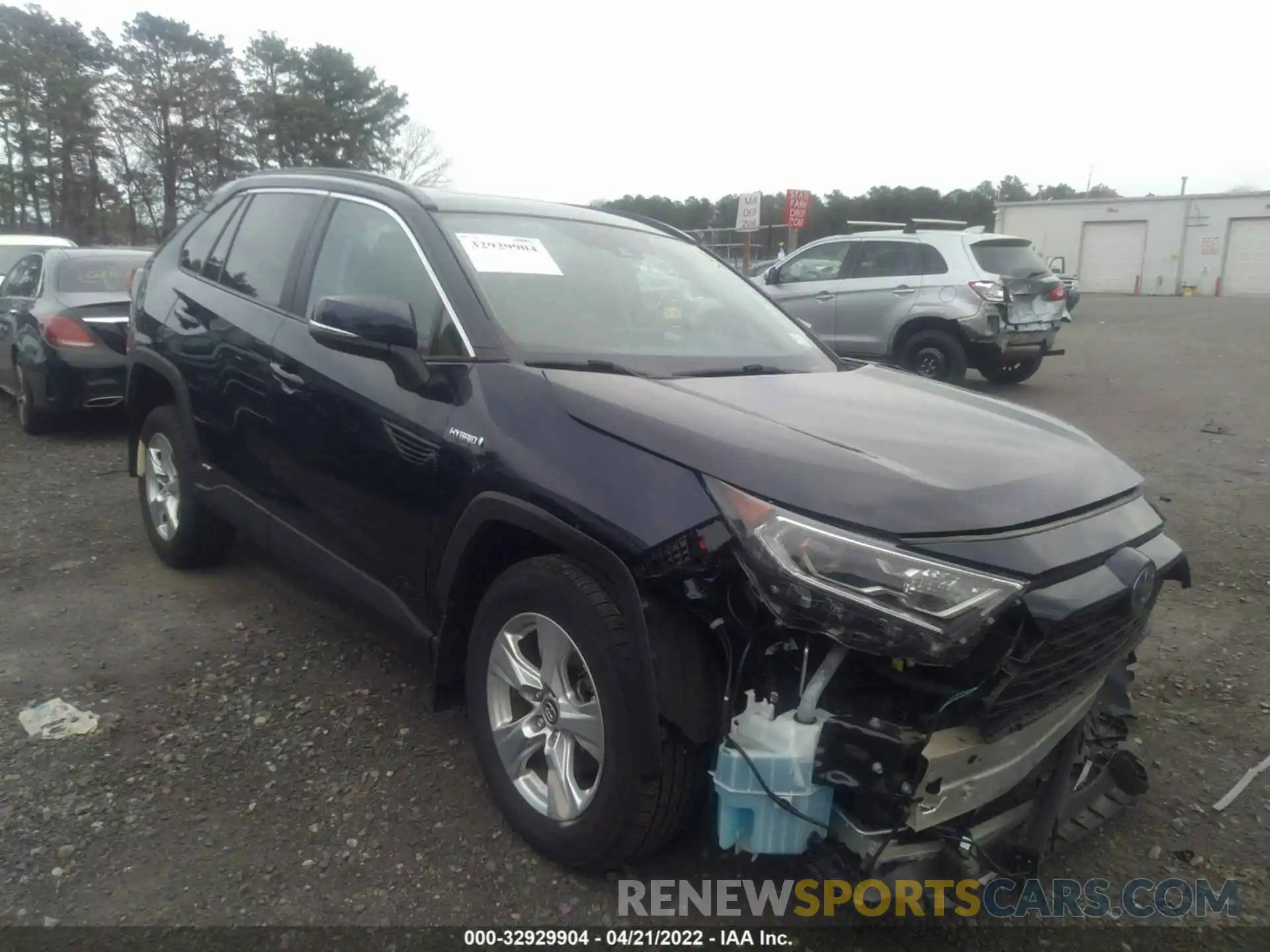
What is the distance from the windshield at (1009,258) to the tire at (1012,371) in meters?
0.95

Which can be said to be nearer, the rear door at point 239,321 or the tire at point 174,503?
the rear door at point 239,321

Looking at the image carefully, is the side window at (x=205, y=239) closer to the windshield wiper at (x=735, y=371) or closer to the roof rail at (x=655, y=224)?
the roof rail at (x=655, y=224)

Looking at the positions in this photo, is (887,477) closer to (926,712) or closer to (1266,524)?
(926,712)

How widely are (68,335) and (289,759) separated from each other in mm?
5618

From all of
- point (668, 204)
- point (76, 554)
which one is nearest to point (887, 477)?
point (76, 554)

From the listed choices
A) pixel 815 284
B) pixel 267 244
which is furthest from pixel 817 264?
pixel 267 244

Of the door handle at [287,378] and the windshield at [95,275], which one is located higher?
the windshield at [95,275]

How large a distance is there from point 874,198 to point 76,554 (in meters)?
50.9

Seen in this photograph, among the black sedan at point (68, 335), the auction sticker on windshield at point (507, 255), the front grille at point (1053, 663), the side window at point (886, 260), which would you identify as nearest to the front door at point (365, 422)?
the auction sticker on windshield at point (507, 255)

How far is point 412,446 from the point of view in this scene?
110 inches

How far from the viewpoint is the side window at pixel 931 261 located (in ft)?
33.5

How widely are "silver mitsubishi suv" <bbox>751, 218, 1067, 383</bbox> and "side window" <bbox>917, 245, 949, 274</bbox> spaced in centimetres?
1

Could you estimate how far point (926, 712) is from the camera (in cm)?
196

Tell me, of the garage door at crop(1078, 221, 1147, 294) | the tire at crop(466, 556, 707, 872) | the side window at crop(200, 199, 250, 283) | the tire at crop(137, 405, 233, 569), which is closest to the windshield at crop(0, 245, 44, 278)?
the tire at crop(137, 405, 233, 569)
